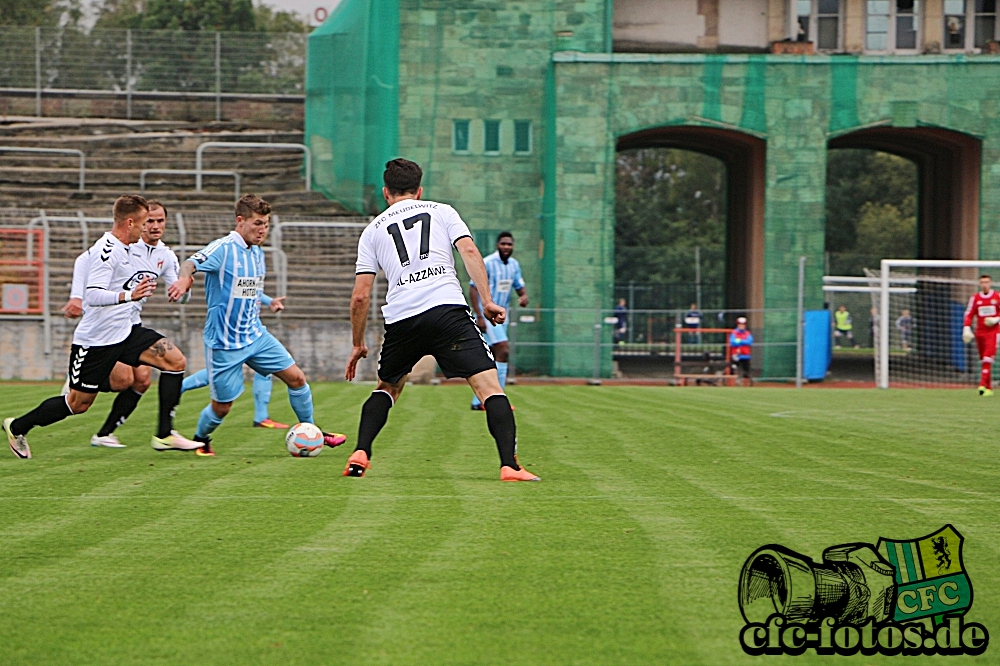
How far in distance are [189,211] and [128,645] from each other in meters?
27.1

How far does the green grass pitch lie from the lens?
3.79m

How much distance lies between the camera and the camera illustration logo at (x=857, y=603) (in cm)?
375

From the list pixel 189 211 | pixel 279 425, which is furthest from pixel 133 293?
pixel 189 211

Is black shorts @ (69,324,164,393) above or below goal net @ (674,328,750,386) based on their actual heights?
above

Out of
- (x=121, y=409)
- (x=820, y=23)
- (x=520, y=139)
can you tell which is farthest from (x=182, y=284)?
(x=820, y=23)

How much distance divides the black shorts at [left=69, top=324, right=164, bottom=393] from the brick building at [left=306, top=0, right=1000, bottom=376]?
19.9 metres

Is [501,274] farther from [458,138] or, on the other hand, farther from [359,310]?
[458,138]

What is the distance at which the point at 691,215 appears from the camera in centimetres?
6800

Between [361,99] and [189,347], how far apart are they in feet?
28.7

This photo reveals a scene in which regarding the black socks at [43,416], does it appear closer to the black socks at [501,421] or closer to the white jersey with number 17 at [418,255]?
the white jersey with number 17 at [418,255]

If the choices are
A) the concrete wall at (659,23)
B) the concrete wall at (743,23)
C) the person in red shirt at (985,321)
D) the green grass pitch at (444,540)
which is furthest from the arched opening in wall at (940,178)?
the green grass pitch at (444,540)

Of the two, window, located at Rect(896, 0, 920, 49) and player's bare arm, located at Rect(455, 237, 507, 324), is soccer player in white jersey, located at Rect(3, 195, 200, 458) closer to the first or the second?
player's bare arm, located at Rect(455, 237, 507, 324)

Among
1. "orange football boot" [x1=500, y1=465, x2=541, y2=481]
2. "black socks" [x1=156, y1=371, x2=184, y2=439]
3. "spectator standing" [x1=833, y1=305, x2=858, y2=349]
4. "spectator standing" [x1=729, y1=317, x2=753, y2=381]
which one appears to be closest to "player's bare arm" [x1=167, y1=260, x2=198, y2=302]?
"black socks" [x1=156, y1=371, x2=184, y2=439]

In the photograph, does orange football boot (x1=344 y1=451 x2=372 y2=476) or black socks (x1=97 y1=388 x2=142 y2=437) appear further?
black socks (x1=97 y1=388 x2=142 y2=437)
